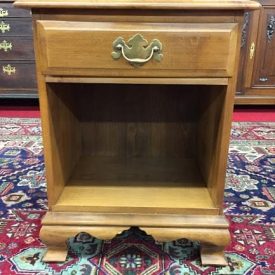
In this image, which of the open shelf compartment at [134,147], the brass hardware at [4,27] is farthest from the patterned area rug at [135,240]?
the brass hardware at [4,27]

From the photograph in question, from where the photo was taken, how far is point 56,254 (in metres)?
0.86

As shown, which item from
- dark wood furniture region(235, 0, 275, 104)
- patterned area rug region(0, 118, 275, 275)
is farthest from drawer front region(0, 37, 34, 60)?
dark wood furniture region(235, 0, 275, 104)

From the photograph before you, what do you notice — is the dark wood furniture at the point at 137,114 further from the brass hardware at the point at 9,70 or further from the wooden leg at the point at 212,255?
the brass hardware at the point at 9,70

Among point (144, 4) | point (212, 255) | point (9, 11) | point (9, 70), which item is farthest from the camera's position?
point (9, 70)

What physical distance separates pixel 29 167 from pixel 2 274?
0.62 meters

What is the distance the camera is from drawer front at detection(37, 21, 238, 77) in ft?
2.26

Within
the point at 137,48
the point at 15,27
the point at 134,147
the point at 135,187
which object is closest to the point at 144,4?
the point at 137,48

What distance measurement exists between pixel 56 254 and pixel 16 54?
4.65 ft

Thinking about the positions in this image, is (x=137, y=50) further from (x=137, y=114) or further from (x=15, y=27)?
(x=15, y=27)

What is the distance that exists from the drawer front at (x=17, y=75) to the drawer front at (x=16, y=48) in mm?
39

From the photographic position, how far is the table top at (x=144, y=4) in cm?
66

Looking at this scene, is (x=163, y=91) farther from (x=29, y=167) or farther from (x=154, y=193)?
(x=29, y=167)

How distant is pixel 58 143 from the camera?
2.84 ft

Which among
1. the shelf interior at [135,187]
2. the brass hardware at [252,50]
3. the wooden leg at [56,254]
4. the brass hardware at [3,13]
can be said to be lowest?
the wooden leg at [56,254]
